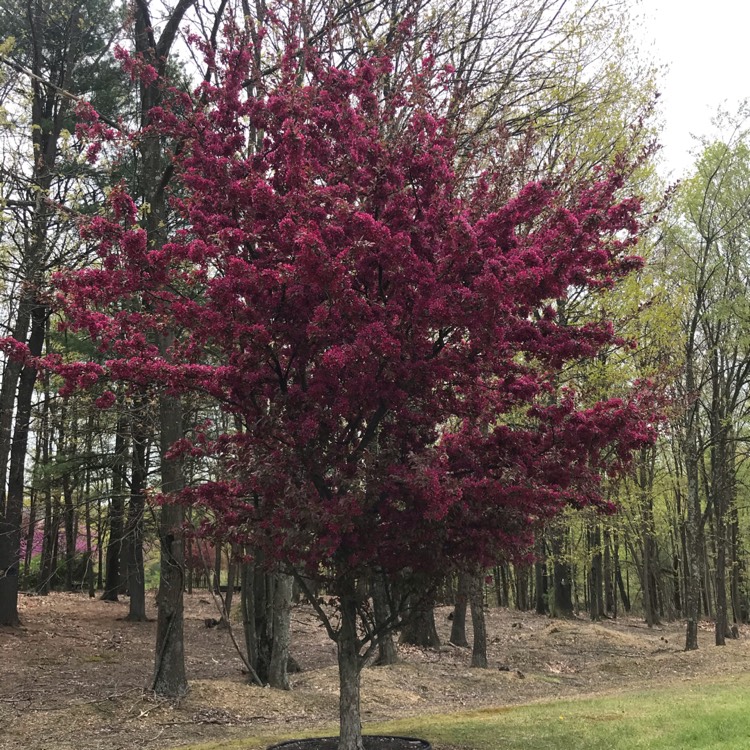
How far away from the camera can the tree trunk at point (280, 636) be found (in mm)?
11438

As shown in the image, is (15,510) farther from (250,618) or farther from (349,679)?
(349,679)

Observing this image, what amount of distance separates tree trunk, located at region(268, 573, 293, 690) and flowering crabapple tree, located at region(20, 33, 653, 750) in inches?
189

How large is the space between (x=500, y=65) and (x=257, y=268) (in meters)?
8.00

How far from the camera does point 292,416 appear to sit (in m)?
6.26

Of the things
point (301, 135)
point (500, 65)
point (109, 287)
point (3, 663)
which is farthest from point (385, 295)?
point (3, 663)

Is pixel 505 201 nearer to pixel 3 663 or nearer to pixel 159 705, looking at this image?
pixel 159 705

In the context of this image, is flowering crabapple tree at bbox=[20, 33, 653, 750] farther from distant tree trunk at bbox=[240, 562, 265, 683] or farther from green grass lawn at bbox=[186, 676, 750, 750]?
distant tree trunk at bbox=[240, 562, 265, 683]

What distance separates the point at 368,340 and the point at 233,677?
954 centimetres

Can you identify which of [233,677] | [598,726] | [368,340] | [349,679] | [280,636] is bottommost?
[233,677]

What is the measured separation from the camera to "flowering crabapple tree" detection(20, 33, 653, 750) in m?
5.63

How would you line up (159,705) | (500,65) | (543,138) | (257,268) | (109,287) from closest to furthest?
(257,268), (109,287), (159,705), (500,65), (543,138)

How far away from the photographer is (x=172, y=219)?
1681 cm

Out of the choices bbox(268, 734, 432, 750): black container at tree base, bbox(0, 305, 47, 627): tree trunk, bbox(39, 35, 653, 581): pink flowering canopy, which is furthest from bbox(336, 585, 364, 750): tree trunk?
bbox(0, 305, 47, 627): tree trunk

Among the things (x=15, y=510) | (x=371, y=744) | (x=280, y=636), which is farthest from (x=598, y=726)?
(x=15, y=510)
